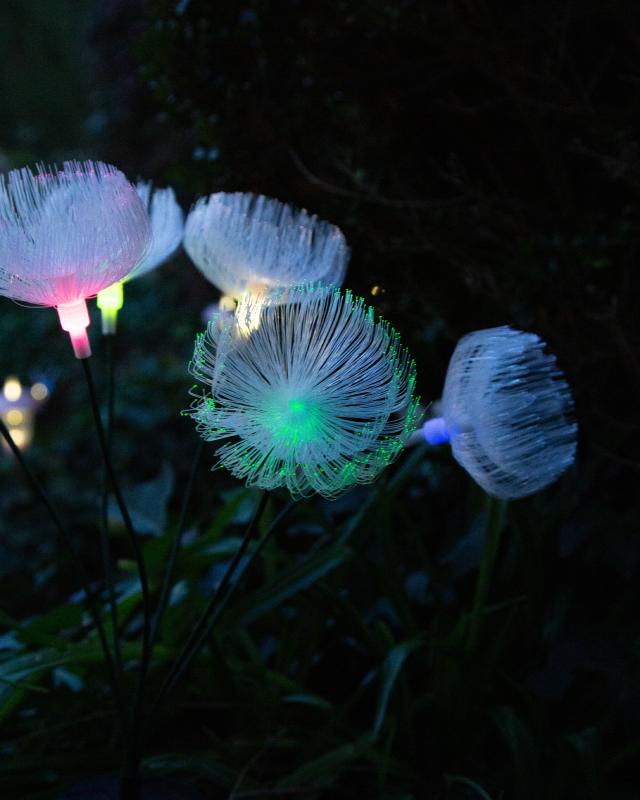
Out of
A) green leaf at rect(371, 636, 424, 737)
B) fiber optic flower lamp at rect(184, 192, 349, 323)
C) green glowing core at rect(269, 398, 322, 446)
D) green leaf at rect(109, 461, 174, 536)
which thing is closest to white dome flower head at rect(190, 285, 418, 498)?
green glowing core at rect(269, 398, 322, 446)

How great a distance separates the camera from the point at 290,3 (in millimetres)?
1271

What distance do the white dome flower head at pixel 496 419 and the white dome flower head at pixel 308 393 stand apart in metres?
0.11

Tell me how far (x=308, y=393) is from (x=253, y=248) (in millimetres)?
315

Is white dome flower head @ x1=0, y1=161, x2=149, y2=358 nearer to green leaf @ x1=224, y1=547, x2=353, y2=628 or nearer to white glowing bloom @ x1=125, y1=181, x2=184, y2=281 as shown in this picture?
white glowing bloom @ x1=125, y1=181, x2=184, y2=281

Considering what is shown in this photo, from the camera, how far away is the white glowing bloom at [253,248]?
0.88m

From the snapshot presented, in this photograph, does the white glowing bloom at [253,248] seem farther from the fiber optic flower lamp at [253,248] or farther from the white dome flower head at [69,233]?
the white dome flower head at [69,233]

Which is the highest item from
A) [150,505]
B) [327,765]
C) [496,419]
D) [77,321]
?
[150,505]

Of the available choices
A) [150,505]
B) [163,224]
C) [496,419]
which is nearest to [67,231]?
[163,224]

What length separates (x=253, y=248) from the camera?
0.89 metres

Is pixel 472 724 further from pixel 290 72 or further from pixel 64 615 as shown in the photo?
pixel 290 72

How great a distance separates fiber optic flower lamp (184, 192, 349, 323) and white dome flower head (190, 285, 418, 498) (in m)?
0.22

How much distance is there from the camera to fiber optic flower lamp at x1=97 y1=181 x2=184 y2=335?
82 cm

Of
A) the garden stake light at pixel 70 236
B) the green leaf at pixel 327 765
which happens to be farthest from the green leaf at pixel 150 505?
the garden stake light at pixel 70 236

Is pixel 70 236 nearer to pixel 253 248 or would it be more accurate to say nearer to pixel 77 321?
pixel 77 321
